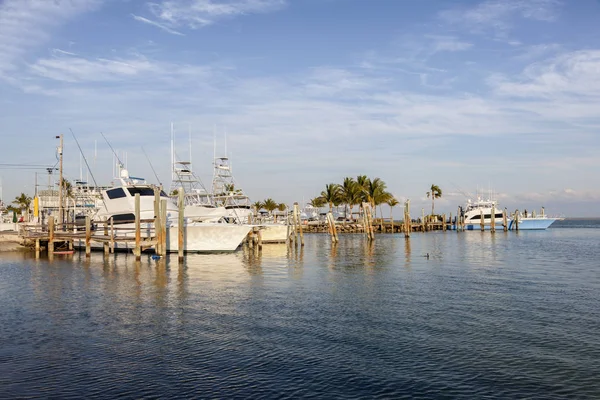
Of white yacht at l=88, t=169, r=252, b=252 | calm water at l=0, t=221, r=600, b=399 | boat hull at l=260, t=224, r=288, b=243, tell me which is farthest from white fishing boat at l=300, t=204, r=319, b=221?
calm water at l=0, t=221, r=600, b=399

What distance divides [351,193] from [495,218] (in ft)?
87.7

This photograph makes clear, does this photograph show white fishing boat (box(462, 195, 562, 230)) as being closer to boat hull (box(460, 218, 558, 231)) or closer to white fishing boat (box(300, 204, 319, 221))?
boat hull (box(460, 218, 558, 231))

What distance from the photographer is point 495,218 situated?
316ft

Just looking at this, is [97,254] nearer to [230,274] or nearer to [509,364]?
[230,274]

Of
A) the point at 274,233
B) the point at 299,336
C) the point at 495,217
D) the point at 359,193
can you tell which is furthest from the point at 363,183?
the point at 299,336

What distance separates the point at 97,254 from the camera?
4262cm

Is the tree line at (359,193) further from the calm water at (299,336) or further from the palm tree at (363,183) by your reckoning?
the calm water at (299,336)

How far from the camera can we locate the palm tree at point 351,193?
333ft

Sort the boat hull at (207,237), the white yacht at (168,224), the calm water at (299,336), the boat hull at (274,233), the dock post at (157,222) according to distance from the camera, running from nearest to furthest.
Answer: the calm water at (299,336) → the dock post at (157,222) → the boat hull at (207,237) → the white yacht at (168,224) → the boat hull at (274,233)

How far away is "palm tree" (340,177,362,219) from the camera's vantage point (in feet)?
333

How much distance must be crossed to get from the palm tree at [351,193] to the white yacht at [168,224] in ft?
193

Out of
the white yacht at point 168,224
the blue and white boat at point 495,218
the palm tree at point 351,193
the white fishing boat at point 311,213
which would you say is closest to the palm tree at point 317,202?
the white fishing boat at point 311,213

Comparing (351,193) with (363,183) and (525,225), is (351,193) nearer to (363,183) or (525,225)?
(363,183)

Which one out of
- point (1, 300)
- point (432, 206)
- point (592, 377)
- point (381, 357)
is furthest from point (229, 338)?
point (432, 206)
